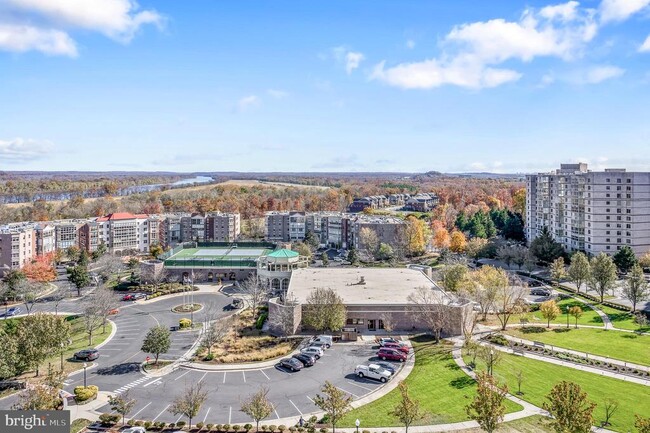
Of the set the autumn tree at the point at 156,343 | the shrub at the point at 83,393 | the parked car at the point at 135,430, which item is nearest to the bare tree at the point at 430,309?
the autumn tree at the point at 156,343

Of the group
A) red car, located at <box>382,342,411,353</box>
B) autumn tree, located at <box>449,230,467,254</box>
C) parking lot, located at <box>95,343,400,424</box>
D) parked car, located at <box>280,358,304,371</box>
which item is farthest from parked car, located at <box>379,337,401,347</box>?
autumn tree, located at <box>449,230,467,254</box>

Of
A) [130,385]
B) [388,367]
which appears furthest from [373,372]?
[130,385]

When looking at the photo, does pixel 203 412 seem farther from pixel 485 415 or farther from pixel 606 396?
pixel 606 396

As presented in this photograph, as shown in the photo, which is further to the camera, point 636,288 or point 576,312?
point 636,288

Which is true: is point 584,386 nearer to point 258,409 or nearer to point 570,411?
point 570,411

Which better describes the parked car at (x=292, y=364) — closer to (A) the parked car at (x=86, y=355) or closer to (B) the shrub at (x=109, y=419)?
(B) the shrub at (x=109, y=419)

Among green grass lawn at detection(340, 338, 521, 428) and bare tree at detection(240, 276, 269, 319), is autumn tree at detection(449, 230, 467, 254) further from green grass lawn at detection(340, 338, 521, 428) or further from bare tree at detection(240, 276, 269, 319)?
green grass lawn at detection(340, 338, 521, 428)

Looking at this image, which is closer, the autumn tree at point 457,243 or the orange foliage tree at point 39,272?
the orange foliage tree at point 39,272
